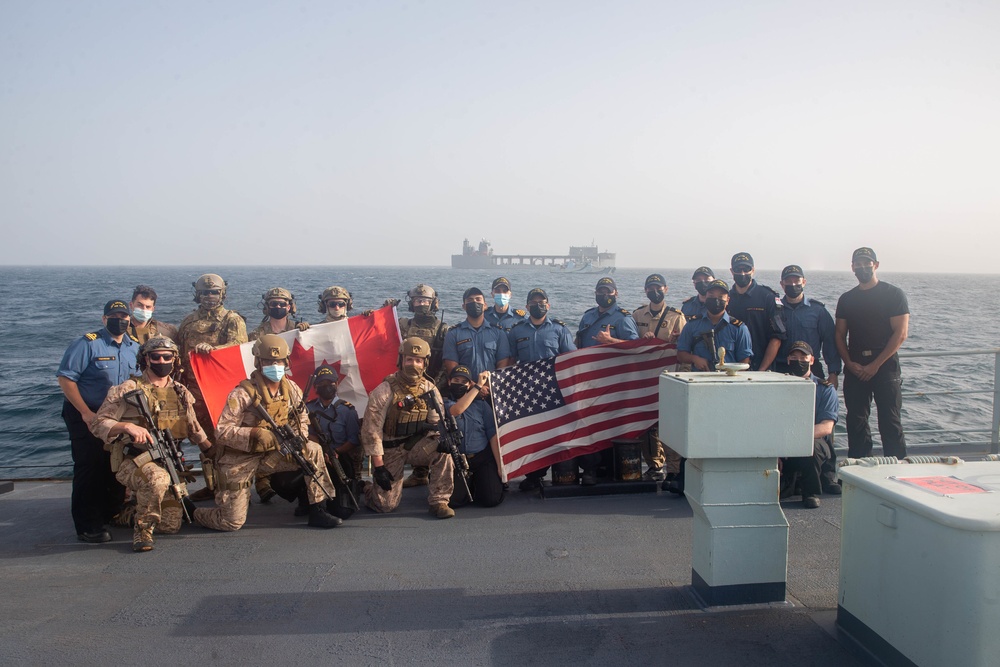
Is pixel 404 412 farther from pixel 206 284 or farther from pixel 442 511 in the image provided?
pixel 206 284

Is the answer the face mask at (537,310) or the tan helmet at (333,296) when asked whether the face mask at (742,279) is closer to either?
the face mask at (537,310)

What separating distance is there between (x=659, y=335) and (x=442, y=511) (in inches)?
118

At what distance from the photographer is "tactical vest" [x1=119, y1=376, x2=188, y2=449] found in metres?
5.61

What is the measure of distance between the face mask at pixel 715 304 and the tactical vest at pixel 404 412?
2543 millimetres

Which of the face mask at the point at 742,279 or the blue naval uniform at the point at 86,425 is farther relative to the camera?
the face mask at the point at 742,279

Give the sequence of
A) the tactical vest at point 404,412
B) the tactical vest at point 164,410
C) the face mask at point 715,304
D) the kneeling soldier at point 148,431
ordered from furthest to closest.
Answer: the face mask at point 715,304
the tactical vest at point 404,412
the tactical vest at point 164,410
the kneeling soldier at point 148,431

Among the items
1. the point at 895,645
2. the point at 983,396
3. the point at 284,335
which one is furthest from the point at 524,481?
the point at 983,396

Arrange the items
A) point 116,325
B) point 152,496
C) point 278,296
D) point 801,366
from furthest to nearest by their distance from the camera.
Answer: point 278,296 → point 801,366 → point 116,325 → point 152,496

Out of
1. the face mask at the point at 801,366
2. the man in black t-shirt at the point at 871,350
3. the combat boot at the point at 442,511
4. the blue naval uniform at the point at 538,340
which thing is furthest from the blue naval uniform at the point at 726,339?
the combat boot at the point at 442,511

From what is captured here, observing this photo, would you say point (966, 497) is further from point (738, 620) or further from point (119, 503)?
point (119, 503)

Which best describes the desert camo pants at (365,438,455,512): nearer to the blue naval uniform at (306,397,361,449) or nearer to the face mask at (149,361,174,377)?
the blue naval uniform at (306,397,361,449)

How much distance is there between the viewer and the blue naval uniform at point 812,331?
6.70 m

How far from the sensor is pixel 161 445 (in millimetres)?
5617

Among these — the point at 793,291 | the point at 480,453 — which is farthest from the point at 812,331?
the point at 480,453
